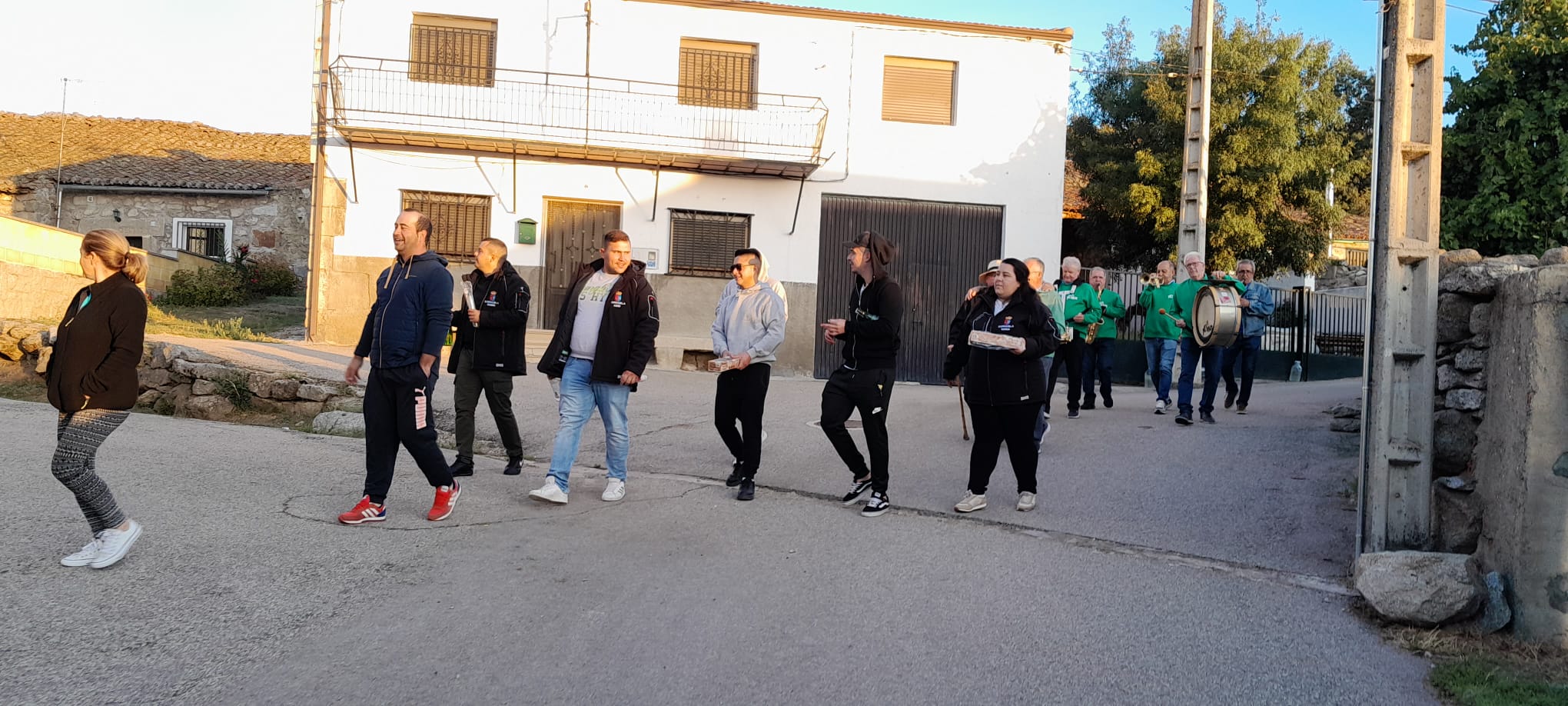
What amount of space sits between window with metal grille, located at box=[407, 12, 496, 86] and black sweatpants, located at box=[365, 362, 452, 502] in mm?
12878

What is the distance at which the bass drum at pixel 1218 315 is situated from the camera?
10492mm

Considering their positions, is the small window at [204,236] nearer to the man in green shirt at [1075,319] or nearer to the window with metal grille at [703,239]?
the window with metal grille at [703,239]

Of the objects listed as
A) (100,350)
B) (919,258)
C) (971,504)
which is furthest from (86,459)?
(919,258)

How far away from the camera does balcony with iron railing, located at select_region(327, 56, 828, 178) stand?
17.7 metres

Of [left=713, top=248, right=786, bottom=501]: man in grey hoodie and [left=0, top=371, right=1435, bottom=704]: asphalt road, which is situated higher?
[left=713, top=248, right=786, bottom=501]: man in grey hoodie

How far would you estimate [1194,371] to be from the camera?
11242 mm

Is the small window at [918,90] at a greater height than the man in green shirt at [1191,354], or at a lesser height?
greater

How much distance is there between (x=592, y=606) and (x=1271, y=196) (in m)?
20.4

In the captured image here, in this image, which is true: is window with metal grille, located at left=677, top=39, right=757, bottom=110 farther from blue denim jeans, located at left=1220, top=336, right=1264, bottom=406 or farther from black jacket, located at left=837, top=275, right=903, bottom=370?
black jacket, located at left=837, top=275, right=903, bottom=370

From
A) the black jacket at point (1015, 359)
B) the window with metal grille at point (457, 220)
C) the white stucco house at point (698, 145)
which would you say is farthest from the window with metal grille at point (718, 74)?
the black jacket at point (1015, 359)

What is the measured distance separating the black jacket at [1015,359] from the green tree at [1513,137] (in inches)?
456

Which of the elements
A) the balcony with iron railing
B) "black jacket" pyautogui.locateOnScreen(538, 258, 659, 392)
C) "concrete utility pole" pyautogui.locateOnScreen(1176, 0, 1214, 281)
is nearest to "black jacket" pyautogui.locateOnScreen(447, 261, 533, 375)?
"black jacket" pyautogui.locateOnScreen(538, 258, 659, 392)

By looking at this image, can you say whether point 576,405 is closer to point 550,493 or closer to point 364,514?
point 550,493

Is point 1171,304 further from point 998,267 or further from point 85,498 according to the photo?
point 85,498
